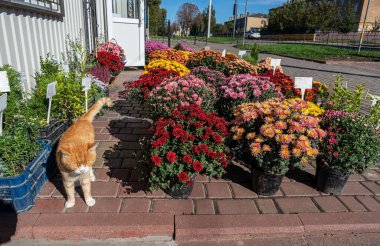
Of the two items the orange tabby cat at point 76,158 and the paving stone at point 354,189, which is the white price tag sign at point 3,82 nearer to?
the orange tabby cat at point 76,158

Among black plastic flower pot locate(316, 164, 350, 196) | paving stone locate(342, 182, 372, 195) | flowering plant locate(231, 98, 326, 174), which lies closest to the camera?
flowering plant locate(231, 98, 326, 174)

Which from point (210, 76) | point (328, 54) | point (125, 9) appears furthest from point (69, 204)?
point (328, 54)

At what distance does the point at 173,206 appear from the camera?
247 cm

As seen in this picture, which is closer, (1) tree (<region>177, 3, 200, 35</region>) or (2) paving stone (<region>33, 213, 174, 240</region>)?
(2) paving stone (<region>33, 213, 174, 240</region>)

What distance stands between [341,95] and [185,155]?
2764 millimetres

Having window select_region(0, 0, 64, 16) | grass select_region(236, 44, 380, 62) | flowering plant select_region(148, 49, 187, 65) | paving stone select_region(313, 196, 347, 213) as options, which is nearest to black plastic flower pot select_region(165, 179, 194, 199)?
paving stone select_region(313, 196, 347, 213)

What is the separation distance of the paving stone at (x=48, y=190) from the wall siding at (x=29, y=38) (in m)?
1.69

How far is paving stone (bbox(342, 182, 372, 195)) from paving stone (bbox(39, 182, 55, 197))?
308 cm

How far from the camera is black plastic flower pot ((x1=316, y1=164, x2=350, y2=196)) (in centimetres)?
269

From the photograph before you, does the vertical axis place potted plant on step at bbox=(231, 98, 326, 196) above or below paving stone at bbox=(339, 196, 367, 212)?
above

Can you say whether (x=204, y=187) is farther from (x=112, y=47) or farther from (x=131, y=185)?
(x=112, y=47)

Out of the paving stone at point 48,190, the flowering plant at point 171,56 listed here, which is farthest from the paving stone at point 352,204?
the flowering plant at point 171,56

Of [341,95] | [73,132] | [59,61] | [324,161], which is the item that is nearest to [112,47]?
[59,61]

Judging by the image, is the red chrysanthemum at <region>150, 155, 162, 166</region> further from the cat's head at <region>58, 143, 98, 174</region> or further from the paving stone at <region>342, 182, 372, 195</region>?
the paving stone at <region>342, 182, 372, 195</region>
